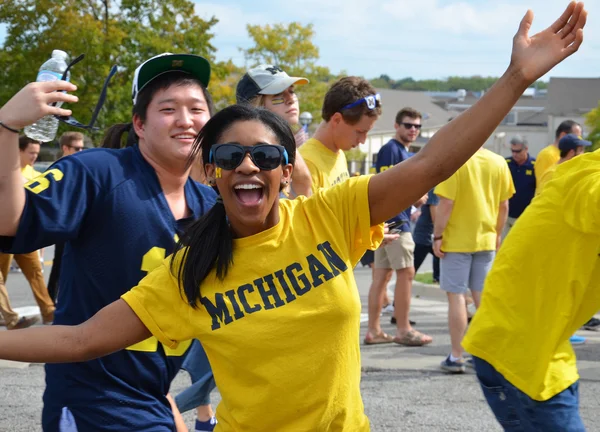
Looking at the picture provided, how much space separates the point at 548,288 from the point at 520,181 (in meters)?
9.09

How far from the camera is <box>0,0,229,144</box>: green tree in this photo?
29.5m

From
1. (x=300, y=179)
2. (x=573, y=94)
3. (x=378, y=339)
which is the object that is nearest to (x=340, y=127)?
(x=300, y=179)

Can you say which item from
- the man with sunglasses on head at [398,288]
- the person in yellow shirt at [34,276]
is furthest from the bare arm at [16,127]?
the person in yellow shirt at [34,276]

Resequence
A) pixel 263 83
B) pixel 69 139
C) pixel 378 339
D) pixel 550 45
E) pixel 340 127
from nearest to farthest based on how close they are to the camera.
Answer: pixel 550 45, pixel 263 83, pixel 340 127, pixel 378 339, pixel 69 139

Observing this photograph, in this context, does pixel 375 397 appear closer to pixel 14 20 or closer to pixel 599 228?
pixel 599 228

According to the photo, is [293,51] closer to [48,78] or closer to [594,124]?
[594,124]

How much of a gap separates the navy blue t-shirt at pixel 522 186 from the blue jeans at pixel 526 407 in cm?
863

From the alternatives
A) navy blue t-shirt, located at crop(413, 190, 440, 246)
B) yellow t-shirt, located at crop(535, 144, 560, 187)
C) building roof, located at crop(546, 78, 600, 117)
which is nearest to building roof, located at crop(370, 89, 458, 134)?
building roof, located at crop(546, 78, 600, 117)

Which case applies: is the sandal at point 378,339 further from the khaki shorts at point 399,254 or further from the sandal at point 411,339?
the khaki shorts at point 399,254

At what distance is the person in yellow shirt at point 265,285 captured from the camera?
2.55 meters

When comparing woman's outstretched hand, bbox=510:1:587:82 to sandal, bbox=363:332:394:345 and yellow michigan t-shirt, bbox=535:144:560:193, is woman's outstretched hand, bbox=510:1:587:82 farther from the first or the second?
yellow michigan t-shirt, bbox=535:144:560:193

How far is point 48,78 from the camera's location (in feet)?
10.4

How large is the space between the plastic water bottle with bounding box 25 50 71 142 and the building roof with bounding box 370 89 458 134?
6067 centimetres

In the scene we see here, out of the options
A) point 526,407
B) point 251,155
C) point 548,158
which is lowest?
point 548,158
